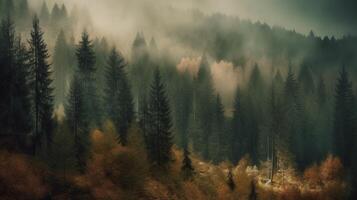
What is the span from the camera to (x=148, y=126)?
225 feet

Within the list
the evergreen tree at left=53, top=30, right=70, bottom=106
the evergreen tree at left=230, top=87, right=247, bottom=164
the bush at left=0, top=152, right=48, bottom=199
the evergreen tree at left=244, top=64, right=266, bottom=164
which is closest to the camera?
the bush at left=0, top=152, right=48, bottom=199

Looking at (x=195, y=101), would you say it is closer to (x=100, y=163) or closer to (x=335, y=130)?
(x=335, y=130)

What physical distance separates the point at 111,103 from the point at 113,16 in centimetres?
12059

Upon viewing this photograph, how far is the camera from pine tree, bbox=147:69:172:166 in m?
65.2

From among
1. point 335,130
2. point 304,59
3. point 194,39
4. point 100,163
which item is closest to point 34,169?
point 100,163

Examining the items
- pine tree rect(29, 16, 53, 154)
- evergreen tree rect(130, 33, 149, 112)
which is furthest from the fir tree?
pine tree rect(29, 16, 53, 154)

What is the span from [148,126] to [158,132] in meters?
3.37

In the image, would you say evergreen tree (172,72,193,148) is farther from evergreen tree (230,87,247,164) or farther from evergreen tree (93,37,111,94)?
evergreen tree (93,37,111,94)

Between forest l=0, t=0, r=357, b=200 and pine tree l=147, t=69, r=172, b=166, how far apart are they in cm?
17

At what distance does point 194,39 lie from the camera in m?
198

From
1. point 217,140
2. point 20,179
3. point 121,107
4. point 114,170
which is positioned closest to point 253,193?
point 217,140

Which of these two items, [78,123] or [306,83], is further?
[306,83]

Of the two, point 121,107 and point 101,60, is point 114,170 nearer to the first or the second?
point 121,107

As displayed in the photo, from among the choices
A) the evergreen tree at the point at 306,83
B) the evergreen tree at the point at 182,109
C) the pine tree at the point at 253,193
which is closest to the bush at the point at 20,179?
Answer: the pine tree at the point at 253,193
